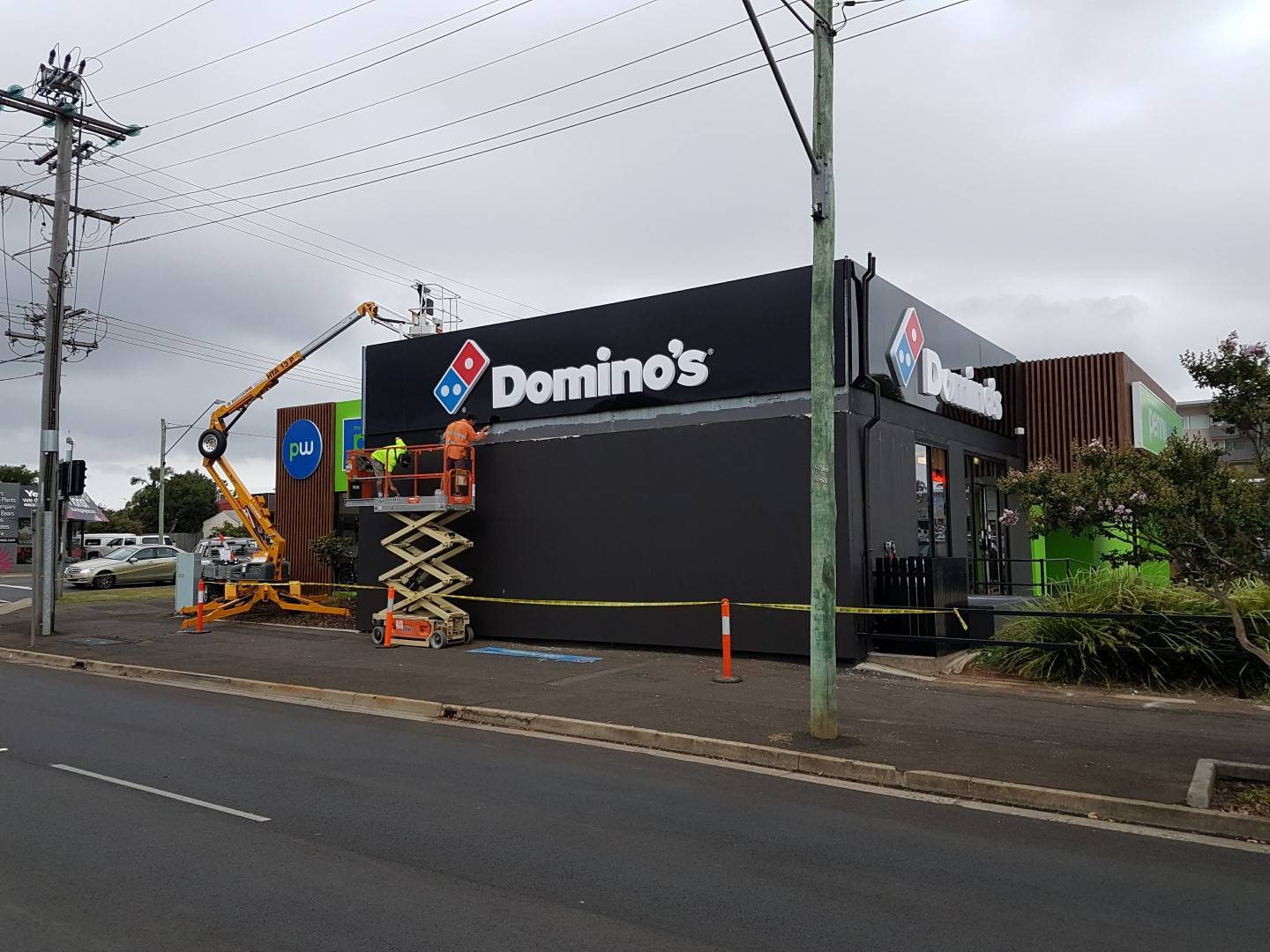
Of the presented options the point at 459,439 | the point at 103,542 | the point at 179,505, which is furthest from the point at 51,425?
the point at 179,505

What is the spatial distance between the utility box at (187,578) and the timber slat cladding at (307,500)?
166 inches

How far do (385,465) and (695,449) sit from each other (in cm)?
564

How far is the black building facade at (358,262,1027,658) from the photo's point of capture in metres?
14.1

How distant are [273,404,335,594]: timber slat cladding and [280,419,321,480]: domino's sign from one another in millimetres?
107

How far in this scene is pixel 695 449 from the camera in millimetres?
15117

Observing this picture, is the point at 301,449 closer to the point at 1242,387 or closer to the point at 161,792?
the point at 161,792

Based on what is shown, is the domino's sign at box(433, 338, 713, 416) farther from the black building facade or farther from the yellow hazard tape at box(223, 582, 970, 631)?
the yellow hazard tape at box(223, 582, 970, 631)

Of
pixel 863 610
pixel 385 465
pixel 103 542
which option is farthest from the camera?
pixel 103 542

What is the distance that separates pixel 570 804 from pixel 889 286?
34.2ft

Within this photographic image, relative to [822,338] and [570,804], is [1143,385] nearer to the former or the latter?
[822,338]

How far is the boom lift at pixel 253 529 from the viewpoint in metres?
20.5

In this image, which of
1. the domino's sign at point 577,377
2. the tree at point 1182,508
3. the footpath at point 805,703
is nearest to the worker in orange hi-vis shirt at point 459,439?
the domino's sign at point 577,377

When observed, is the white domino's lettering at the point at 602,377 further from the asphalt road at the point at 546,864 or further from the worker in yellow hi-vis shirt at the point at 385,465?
the asphalt road at the point at 546,864

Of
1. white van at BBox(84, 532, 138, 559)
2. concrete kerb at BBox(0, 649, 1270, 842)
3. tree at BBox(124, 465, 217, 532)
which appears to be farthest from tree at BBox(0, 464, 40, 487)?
concrete kerb at BBox(0, 649, 1270, 842)
